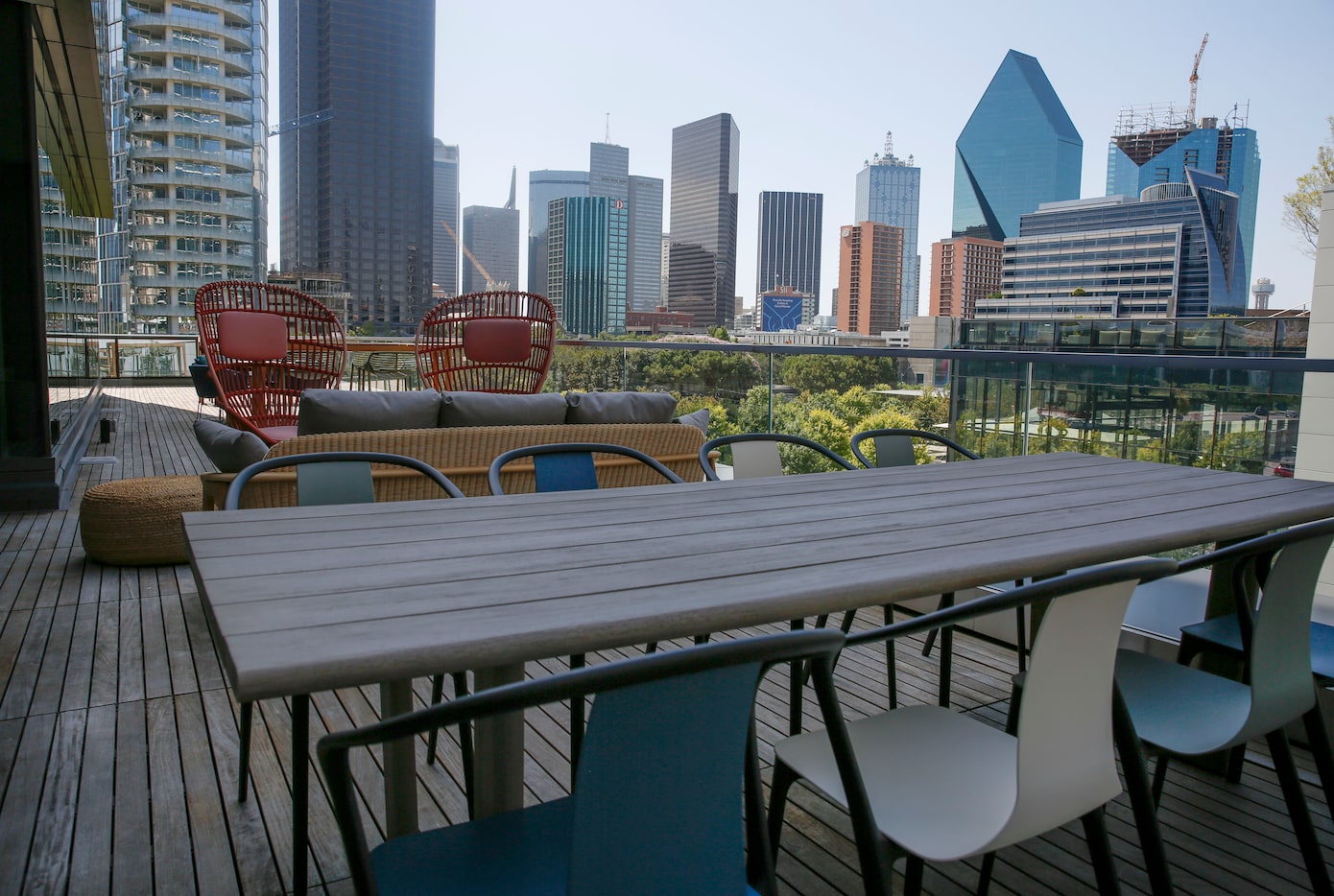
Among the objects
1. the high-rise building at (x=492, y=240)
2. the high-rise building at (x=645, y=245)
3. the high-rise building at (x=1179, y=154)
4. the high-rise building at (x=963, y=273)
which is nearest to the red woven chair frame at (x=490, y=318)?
the high-rise building at (x=645, y=245)

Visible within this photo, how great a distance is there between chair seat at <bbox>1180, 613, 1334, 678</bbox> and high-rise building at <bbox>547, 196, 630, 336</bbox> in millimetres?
38822

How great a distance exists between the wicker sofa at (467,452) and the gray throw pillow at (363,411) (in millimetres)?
61

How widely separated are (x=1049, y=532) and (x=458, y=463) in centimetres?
216

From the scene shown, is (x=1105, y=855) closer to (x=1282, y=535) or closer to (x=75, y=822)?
(x=1282, y=535)

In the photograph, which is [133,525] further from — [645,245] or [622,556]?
[645,245]

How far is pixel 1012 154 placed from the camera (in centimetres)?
6756

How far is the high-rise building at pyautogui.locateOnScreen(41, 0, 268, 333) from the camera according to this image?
79.5 feet

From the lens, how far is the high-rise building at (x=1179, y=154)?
49.6 metres

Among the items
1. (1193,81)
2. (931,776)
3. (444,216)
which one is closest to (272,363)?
(931,776)

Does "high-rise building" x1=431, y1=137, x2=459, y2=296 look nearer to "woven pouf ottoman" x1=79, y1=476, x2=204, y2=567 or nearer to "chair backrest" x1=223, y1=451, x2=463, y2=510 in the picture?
"woven pouf ottoman" x1=79, y1=476, x2=204, y2=567

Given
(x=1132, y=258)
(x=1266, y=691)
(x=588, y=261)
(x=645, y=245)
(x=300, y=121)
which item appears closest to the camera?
(x=1266, y=691)

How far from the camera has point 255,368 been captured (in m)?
4.56

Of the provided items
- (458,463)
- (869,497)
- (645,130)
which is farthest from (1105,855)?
(645,130)

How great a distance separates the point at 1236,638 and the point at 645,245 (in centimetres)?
5815
